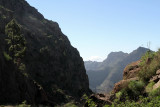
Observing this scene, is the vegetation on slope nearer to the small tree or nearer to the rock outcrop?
the rock outcrop

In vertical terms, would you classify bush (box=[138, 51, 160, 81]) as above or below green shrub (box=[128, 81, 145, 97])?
above

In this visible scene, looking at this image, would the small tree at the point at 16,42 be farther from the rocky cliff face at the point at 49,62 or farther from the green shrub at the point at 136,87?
the green shrub at the point at 136,87

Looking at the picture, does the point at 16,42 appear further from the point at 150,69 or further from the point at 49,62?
the point at 49,62

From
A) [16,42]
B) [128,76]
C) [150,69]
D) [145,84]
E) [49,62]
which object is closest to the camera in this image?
[145,84]

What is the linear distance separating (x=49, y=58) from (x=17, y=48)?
6009 cm

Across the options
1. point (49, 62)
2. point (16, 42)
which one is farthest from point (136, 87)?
point (49, 62)

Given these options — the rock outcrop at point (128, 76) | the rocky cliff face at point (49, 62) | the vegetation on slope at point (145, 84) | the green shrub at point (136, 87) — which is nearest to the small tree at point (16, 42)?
the rocky cliff face at point (49, 62)

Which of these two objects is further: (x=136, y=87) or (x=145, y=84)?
(x=145, y=84)

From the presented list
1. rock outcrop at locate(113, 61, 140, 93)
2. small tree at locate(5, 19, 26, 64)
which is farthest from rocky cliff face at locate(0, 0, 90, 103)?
rock outcrop at locate(113, 61, 140, 93)

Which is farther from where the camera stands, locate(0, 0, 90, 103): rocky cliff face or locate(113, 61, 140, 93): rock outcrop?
locate(0, 0, 90, 103): rocky cliff face

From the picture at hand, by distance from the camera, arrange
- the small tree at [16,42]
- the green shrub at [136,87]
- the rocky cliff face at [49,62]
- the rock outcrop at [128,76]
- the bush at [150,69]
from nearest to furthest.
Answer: the green shrub at [136,87] → the bush at [150,69] → the rock outcrop at [128,76] → the small tree at [16,42] → the rocky cliff face at [49,62]

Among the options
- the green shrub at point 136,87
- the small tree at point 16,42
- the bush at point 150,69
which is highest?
the small tree at point 16,42

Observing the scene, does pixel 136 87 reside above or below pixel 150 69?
below

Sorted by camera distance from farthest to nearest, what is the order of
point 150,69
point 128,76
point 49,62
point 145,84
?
point 49,62 → point 128,76 → point 150,69 → point 145,84
